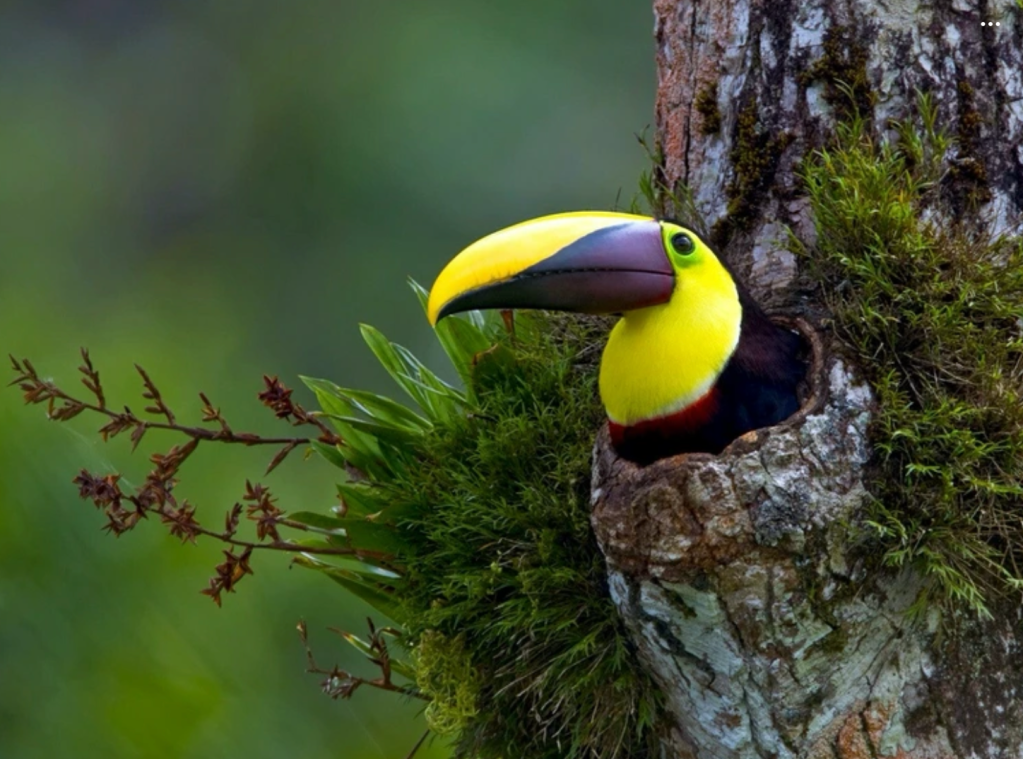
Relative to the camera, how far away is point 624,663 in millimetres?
1412

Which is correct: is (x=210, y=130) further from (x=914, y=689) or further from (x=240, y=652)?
(x=914, y=689)

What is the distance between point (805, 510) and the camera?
124cm

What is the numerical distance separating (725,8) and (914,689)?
0.81m

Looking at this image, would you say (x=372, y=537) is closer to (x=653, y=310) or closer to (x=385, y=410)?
(x=385, y=410)

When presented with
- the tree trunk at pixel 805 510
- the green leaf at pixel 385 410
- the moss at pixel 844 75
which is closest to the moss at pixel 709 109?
the tree trunk at pixel 805 510

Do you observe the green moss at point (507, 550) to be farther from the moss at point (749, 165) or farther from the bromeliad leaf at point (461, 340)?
the moss at point (749, 165)

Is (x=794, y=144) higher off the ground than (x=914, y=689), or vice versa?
(x=794, y=144)

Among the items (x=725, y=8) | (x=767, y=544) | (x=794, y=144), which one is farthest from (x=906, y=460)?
(x=725, y=8)

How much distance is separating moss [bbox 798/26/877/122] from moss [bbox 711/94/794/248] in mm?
66

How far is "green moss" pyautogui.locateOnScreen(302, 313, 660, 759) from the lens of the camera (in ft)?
4.67

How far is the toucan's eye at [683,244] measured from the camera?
1.37 metres

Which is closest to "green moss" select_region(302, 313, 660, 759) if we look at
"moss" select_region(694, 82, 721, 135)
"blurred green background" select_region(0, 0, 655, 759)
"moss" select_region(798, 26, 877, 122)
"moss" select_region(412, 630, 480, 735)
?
"moss" select_region(412, 630, 480, 735)

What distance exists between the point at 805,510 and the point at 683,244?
311 mm

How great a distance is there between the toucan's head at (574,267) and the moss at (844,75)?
27 centimetres
